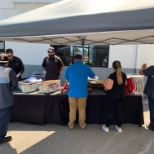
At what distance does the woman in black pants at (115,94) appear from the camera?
358cm

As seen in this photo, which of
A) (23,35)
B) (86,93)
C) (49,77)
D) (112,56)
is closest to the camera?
(23,35)

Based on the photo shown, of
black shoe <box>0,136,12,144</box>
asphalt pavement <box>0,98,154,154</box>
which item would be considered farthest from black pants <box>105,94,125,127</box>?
black shoe <box>0,136,12,144</box>

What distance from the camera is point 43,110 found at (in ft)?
13.5

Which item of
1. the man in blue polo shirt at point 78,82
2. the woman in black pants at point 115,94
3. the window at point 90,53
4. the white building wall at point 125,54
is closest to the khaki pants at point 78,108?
the man in blue polo shirt at point 78,82

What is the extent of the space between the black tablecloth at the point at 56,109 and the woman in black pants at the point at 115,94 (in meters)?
0.29

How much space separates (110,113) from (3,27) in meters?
2.50

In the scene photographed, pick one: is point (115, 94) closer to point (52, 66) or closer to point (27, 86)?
point (27, 86)

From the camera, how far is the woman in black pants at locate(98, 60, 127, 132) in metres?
3.58

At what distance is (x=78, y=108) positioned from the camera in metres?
3.92

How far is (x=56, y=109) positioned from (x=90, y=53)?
16.3 feet

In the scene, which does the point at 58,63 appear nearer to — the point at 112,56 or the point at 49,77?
the point at 49,77

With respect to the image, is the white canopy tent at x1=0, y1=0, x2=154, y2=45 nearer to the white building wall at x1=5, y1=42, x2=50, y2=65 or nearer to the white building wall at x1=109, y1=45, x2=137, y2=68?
the white building wall at x1=109, y1=45, x2=137, y2=68

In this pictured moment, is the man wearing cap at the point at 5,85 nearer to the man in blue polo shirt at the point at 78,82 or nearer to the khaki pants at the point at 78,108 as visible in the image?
the man in blue polo shirt at the point at 78,82

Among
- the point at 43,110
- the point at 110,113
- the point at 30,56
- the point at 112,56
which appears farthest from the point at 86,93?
the point at 30,56
